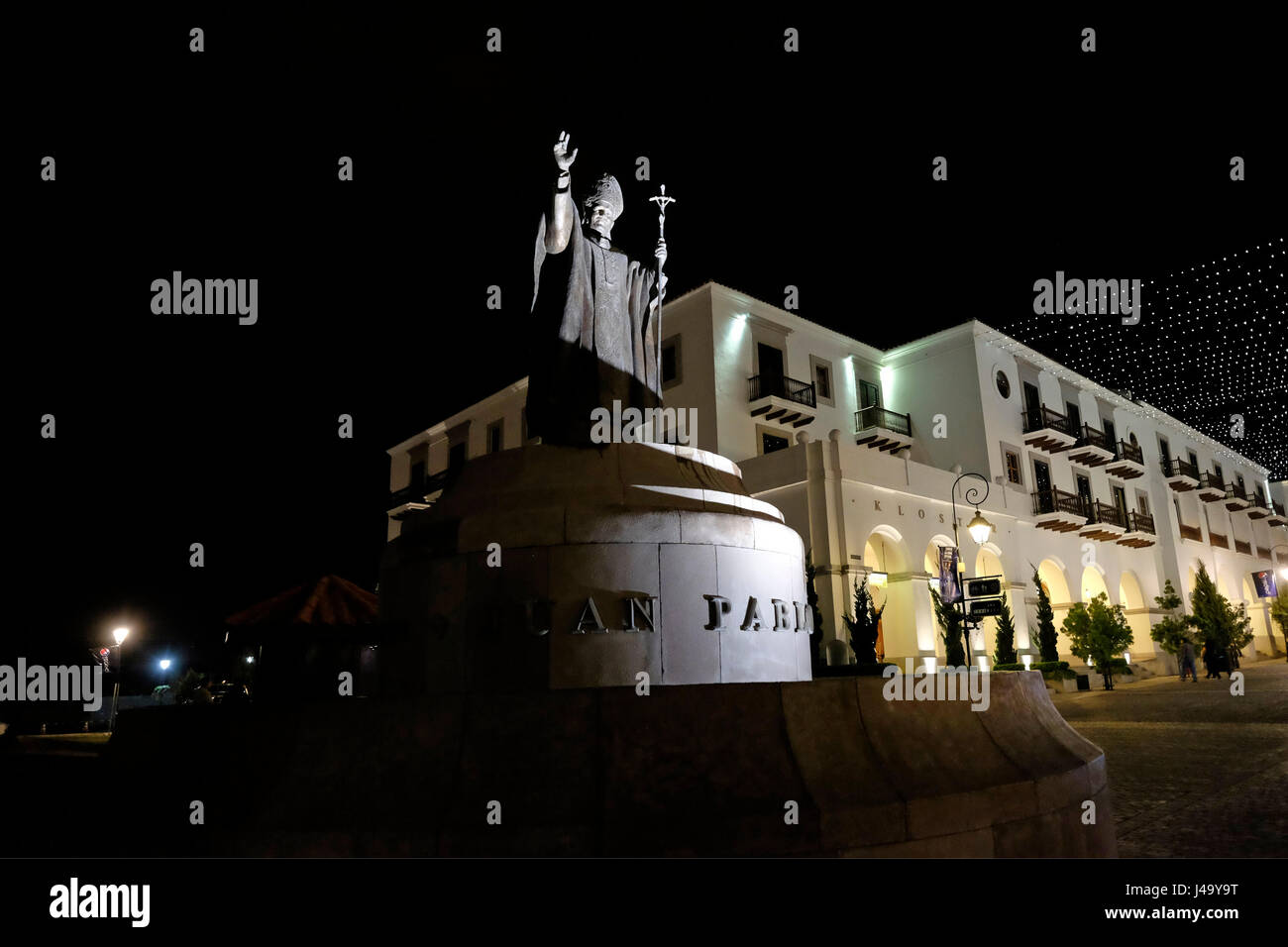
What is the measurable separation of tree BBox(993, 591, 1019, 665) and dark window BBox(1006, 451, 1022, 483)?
22.7 feet

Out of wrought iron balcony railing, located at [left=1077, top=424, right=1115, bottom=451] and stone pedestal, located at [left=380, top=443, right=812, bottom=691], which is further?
wrought iron balcony railing, located at [left=1077, top=424, right=1115, bottom=451]

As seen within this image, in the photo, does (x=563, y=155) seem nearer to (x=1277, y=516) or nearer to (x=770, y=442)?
(x=770, y=442)

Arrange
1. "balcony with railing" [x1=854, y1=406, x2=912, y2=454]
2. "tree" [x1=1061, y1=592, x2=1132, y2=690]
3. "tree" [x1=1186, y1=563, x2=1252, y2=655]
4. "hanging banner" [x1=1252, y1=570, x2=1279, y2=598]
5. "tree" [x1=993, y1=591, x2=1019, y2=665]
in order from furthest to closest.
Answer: "hanging banner" [x1=1252, y1=570, x2=1279, y2=598]
"tree" [x1=1186, y1=563, x2=1252, y2=655]
"balcony with railing" [x1=854, y1=406, x2=912, y2=454]
"tree" [x1=1061, y1=592, x2=1132, y2=690]
"tree" [x1=993, y1=591, x2=1019, y2=665]

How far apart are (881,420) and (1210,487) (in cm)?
2487

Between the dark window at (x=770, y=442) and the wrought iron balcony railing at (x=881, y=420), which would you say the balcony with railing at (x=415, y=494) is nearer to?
the dark window at (x=770, y=442)

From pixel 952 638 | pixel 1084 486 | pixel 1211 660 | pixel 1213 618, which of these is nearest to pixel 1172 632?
pixel 1211 660

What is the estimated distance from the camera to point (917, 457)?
100 feet

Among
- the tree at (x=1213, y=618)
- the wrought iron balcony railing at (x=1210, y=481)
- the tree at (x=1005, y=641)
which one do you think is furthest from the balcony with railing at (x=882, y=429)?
the wrought iron balcony railing at (x=1210, y=481)

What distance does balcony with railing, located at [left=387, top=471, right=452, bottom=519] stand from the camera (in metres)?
35.2

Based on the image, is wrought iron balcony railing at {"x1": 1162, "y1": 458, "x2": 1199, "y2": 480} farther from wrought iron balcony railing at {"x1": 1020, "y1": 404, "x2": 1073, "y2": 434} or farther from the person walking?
the person walking

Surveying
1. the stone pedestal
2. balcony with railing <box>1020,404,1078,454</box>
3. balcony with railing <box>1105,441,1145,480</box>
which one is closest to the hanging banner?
balcony with railing <box>1105,441,1145,480</box>

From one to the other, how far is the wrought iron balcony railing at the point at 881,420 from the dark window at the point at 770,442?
4.06 metres

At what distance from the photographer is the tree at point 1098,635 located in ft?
83.4

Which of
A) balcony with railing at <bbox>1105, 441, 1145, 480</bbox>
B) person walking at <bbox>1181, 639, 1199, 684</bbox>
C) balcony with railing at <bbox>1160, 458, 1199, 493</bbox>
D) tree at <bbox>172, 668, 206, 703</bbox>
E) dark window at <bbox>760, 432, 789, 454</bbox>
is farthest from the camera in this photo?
balcony with railing at <bbox>1160, 458, 1199, 493</bbox>
